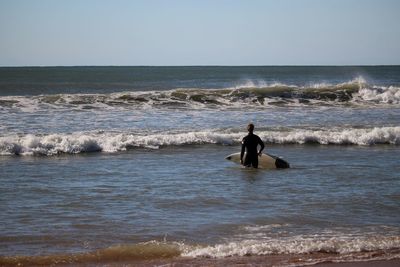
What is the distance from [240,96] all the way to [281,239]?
81.5 feet

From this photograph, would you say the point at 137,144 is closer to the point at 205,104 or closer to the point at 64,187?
the point at 64,187

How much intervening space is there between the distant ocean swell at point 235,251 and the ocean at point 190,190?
0.01 metres

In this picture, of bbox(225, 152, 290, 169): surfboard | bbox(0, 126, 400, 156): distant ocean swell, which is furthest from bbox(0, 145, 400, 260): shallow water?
bbox(0, 126, 400, 156): distant ocean swell

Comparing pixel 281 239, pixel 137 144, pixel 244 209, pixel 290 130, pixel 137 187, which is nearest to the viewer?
pixel 281 239

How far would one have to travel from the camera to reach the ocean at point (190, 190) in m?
7.72

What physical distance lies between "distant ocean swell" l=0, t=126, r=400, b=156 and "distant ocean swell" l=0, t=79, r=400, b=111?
9492 mm

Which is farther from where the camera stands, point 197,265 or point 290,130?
point 290,130

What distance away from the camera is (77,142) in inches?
679

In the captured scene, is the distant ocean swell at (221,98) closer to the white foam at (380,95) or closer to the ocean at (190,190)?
the white foam at (380,95)

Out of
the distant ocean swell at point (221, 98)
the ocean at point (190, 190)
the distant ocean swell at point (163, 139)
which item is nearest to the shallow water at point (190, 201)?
the ocean at point (190, 190)

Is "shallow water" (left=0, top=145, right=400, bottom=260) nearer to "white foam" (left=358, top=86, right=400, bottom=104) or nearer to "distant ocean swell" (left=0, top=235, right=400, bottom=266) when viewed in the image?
"distant ocean swell" (left=0, top=235, right=400, bottom=266)

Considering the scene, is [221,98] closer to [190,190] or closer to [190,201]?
[190,190]

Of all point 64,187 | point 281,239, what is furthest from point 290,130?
point 281,239

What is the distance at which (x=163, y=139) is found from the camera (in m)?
18.2
